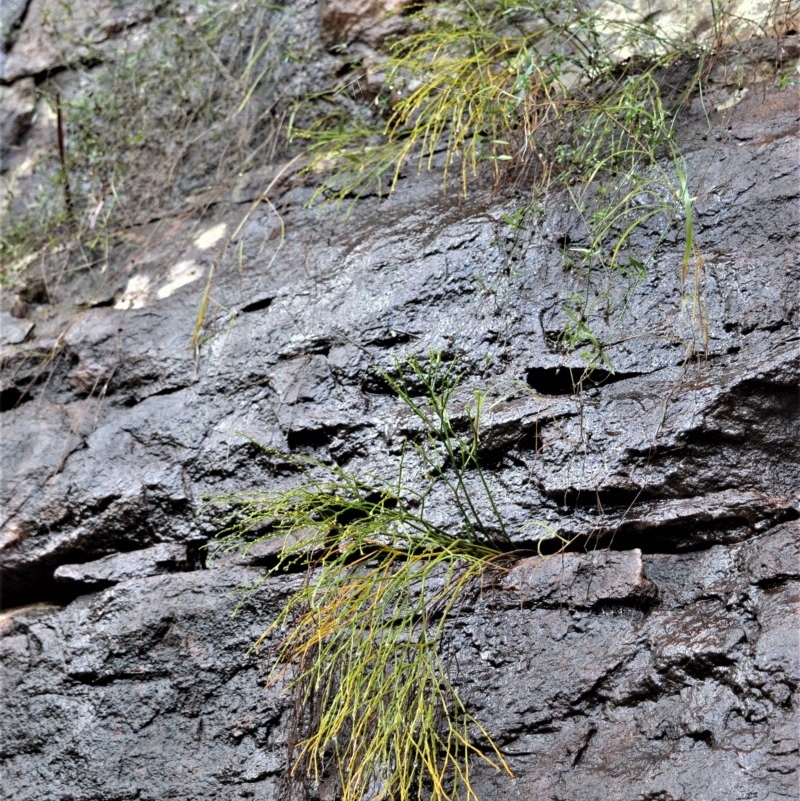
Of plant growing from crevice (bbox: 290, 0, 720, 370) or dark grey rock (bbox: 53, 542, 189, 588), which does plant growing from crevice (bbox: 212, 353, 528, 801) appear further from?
plant growing from crevice (bbox: 290, 0, 720, 370)

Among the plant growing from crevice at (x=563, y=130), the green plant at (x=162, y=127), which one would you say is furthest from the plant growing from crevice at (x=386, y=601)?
the green plant at (x=162, y=127)

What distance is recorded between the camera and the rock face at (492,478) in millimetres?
1736

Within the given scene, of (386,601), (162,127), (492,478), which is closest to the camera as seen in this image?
(386,601)

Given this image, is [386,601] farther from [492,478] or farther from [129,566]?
[129,566]

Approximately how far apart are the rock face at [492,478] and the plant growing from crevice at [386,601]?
54 millimetres

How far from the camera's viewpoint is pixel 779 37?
2363mm

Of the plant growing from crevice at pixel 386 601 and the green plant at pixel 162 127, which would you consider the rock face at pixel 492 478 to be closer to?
the plant growing from crevice at pixel 386 601

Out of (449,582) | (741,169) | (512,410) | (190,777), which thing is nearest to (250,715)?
(190,777)

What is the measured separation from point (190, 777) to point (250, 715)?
0.17m

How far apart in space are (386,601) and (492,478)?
39 cm

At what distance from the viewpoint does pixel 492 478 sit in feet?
6.93

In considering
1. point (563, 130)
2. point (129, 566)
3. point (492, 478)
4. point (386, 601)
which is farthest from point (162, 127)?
point (386, 601)

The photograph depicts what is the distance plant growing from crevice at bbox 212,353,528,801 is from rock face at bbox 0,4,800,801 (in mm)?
54

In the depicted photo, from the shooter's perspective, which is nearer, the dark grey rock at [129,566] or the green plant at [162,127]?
the dark grey rock at [129,566]
